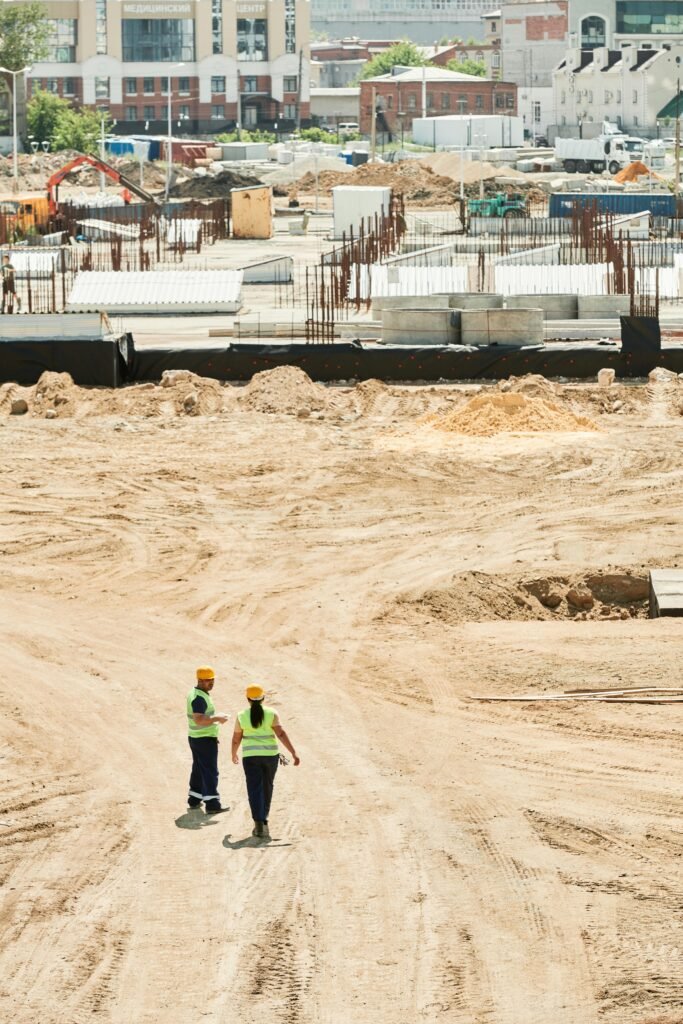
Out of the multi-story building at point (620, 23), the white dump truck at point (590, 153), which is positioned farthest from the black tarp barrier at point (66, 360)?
the multi-story building at point (620, 23)

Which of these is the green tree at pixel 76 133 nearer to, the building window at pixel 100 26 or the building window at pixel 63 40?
the building window at pixel 100 26

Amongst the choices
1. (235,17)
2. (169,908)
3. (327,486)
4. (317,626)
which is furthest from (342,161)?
(169,908)

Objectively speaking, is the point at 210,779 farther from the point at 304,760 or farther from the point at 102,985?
the point at 102,985

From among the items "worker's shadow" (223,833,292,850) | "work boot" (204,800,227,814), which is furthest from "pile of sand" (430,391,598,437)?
"worker's shadow" (223,833,292,850)

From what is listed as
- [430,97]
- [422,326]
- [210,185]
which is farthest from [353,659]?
[430,97]

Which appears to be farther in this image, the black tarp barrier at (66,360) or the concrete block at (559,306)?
the concrete block at (559,306)

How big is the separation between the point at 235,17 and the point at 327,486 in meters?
115

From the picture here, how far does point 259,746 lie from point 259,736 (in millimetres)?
73

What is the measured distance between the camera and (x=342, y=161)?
4134 inches

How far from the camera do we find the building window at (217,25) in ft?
428

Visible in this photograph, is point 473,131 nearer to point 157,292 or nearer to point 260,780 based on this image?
point 157,292

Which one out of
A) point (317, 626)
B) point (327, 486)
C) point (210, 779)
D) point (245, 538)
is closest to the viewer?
→ point (210, 779)

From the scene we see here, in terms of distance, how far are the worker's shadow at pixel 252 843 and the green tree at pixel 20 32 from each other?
115254 millimetres

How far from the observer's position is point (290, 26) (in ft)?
446
